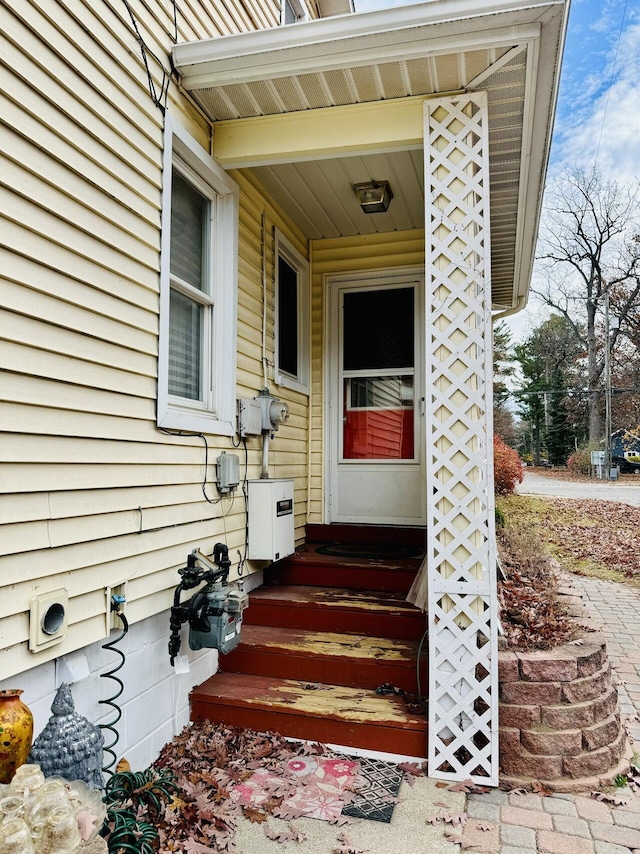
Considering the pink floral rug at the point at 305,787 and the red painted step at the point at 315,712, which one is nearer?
the pink floral rug at the point at 305,787

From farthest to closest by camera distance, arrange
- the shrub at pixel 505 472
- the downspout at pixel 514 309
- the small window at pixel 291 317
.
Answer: the shrub at pixel 505 472
the downspout at pixel 514 309
the small window at pixel 291 317

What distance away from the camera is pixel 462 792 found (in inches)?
96.9

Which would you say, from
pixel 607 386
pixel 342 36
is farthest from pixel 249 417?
pixel 607 386

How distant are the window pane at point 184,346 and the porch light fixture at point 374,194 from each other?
67.1 inches

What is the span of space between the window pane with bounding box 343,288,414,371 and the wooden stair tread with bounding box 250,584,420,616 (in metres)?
2.11

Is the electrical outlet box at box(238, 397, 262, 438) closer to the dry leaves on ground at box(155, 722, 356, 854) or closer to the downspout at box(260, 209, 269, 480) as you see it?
the downspout at box(260, 209, 269, 480)

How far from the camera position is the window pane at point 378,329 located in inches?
199

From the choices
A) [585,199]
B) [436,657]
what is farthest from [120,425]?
[585,199]

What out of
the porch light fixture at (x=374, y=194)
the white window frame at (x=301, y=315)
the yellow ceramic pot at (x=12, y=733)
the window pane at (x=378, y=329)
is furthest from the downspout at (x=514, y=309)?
the yellow ceramic pot at (x=12, y=733)

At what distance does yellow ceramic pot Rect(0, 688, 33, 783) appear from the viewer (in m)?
1.64

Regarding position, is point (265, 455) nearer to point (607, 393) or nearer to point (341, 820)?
point (341, 820)

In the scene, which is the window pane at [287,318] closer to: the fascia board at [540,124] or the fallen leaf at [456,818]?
the fascia board at [540,124]

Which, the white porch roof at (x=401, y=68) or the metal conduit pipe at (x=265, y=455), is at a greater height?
the white porch roof at (x=401, y=68)

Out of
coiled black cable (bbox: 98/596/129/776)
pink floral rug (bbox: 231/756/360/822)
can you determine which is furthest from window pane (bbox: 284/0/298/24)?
pink floral rug (bbox: 231/756/360/822)
